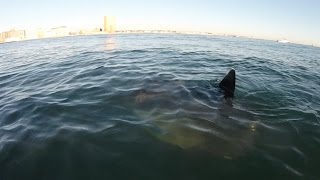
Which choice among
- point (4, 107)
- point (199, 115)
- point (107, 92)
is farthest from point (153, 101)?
point (4, 107)

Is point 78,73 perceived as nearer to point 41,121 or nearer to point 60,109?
point 60,109

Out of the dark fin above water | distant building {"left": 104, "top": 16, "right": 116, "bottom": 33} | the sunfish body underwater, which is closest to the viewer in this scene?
the sunfish body underwater

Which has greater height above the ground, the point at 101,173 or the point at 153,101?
the point at 153,101

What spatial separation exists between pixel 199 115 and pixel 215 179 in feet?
9.20

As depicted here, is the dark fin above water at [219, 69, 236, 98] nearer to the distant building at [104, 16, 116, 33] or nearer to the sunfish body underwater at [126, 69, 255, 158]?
the sunfish body underwater at [126, 69, 255, 158]

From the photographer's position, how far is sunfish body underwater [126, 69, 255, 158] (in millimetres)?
6047

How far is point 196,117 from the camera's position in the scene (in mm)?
7371

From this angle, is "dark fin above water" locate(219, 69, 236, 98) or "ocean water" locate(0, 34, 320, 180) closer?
"ocean water" locate(0, 34, 320, 180)

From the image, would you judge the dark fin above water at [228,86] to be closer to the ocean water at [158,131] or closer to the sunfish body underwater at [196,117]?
the sunfish body underwater at [196,117]

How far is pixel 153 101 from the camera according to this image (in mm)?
8383

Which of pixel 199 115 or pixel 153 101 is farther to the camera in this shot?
pixel 153 101

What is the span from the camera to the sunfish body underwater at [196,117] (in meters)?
6.05

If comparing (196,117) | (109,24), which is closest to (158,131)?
(196,117)

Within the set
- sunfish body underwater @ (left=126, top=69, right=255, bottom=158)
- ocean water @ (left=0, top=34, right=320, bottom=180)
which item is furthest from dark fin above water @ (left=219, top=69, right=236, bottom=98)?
ocean water @ (left=0, top=34, right=320, bottom=180)
